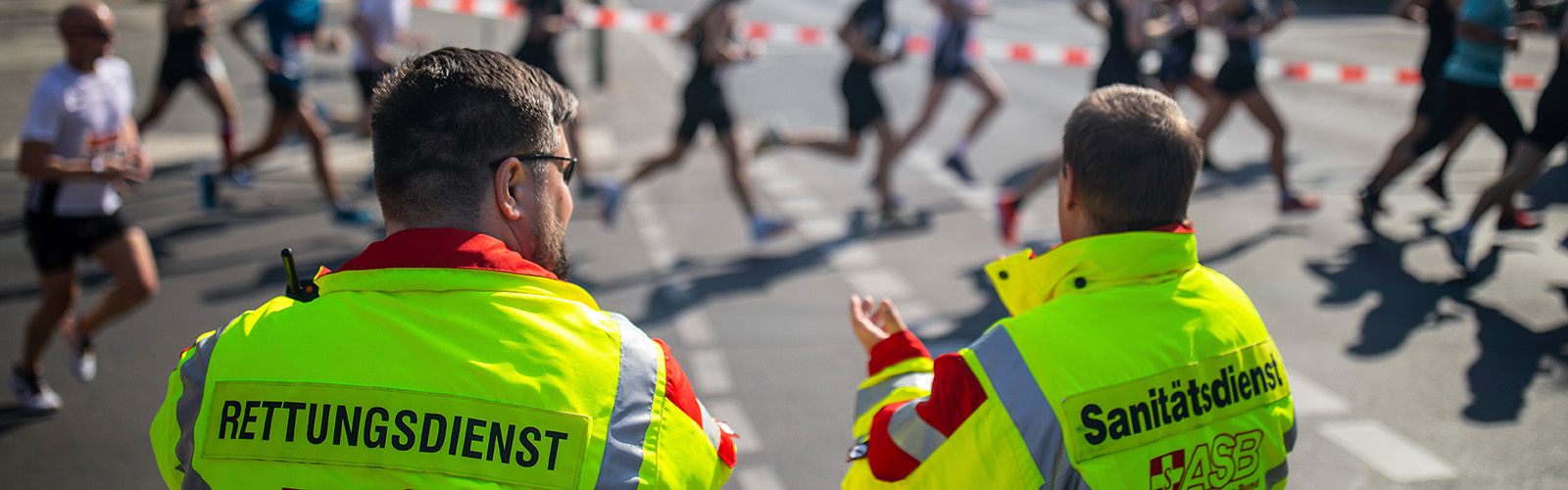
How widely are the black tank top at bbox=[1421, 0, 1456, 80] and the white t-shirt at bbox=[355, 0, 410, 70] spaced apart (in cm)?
722

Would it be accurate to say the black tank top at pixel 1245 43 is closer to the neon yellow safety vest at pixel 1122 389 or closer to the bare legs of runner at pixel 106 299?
the neon yellow safety vest at pixel 1122 389

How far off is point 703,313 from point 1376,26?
678 inches

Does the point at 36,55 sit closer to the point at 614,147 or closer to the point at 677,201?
the point at 614,147

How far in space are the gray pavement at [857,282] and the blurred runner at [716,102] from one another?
22cm

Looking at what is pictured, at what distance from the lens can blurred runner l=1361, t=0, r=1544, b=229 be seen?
20.6ft

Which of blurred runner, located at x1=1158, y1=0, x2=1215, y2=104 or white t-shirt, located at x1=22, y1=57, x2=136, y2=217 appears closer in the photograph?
white t-shirt, located at x1=22, y1=57, x2=136, y2=217

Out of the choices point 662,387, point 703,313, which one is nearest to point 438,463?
point 662,387

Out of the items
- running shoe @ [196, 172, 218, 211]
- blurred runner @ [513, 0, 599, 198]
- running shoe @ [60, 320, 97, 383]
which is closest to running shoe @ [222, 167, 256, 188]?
running shoe @ [196, 172, 218, 211]

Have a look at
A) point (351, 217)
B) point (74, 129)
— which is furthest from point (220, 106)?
point (74, 129)

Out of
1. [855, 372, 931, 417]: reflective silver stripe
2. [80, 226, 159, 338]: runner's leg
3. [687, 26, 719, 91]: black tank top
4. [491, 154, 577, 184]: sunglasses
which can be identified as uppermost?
[491, 154, 577, 184]: sunglasses

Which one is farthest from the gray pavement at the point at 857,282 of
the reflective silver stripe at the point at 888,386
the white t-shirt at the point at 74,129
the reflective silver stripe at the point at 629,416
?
the reflective silver stripe at the point at 629,416

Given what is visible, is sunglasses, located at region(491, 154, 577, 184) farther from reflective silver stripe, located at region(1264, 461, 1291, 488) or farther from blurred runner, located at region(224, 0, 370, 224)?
blurred runner, located at region(224, 0, 370, 224)

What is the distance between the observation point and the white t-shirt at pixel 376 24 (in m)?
7.80

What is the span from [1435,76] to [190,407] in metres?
7.74
